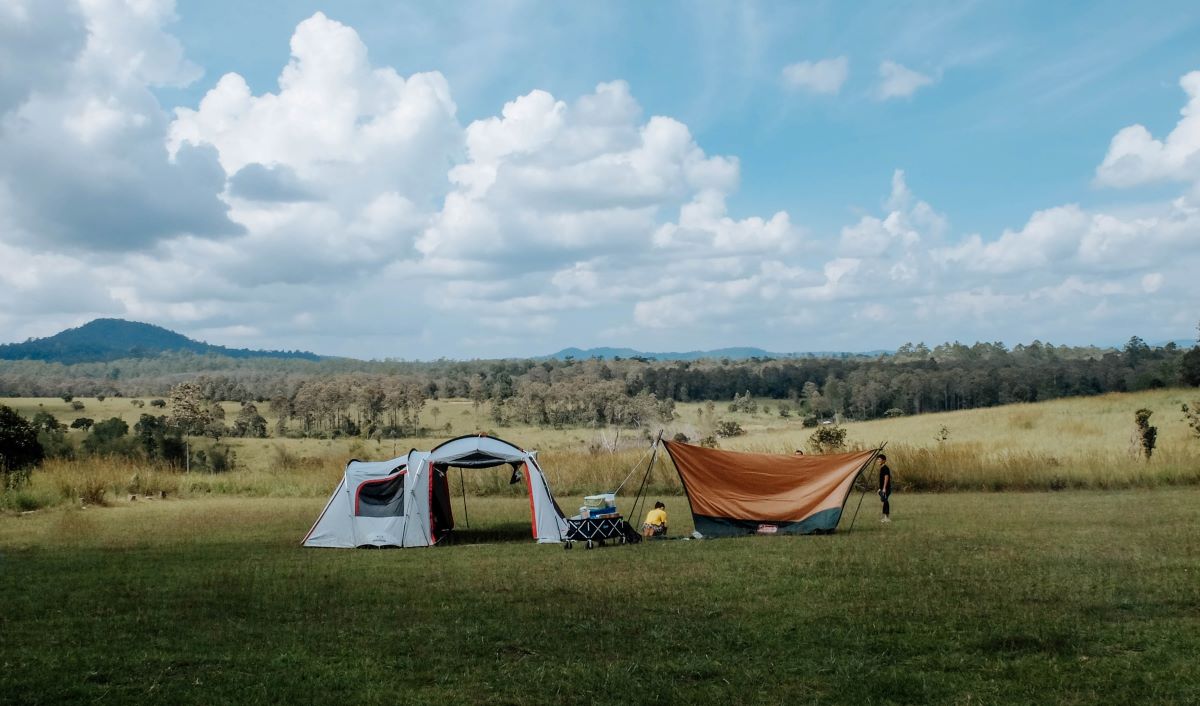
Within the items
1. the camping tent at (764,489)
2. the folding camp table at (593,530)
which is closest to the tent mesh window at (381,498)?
the folding camp table at (593,530)

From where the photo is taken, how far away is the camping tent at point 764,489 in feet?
53.7

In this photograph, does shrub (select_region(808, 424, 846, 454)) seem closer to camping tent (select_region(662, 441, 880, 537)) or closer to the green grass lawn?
camping tent (select_region(662, 441, 880, 537))

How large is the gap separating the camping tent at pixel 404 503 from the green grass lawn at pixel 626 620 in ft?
3.30

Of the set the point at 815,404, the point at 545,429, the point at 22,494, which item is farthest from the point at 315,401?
the point at 22,494

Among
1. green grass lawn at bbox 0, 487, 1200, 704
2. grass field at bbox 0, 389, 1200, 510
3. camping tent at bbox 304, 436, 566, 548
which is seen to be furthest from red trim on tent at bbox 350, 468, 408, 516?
grass field at bbox 0, 389, 1200, 510

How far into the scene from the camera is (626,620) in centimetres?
905

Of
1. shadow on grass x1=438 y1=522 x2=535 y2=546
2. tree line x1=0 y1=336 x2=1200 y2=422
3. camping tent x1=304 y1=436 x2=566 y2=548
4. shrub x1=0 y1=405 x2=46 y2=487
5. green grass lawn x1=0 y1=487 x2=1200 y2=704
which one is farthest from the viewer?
tree line x1=0 y1=336 x2=1200 y2=422

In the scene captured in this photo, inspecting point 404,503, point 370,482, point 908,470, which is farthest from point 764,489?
point 908,470

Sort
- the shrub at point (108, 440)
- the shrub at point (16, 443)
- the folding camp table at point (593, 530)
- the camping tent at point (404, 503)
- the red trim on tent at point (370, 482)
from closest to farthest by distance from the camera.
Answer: the folding camp table at point (593, 530) < the camping tent at point (404, 503) < the red trim on tent at point (370, 482) < the shrub at point (16, 443) < the shrub at point (108, 440)

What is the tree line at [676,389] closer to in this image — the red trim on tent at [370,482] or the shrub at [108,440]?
the shrub at [108,440]

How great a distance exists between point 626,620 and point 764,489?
8.23m

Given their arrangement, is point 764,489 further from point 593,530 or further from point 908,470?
point 908,470

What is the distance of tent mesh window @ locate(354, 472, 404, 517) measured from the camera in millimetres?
16562

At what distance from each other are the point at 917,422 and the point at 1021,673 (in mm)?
52523
